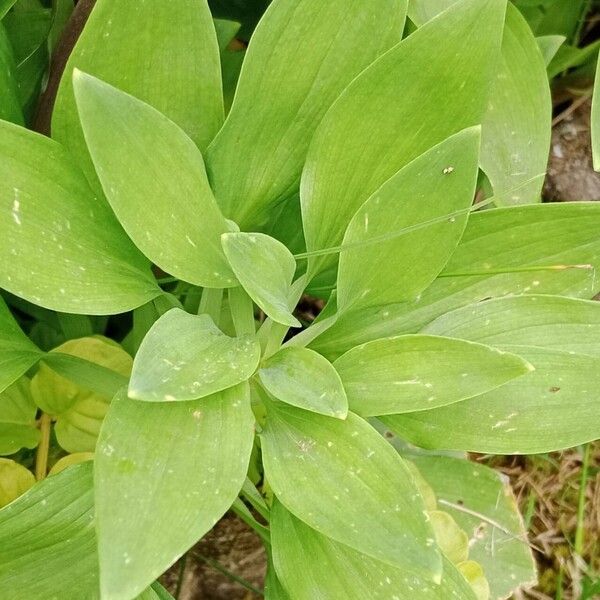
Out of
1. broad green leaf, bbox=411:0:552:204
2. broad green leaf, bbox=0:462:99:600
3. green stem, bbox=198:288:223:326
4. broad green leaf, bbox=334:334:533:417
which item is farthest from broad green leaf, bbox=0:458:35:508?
broad green leaf, bbox=411:0:552:204

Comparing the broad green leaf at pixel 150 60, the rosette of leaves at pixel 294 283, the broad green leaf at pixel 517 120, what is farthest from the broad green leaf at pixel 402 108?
the broad green leaf at pixel 517 120

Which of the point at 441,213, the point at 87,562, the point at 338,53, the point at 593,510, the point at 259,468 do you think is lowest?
the point at 593,510

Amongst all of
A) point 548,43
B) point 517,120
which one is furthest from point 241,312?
point 548,43

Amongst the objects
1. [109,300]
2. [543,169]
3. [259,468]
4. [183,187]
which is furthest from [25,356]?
[543,169]

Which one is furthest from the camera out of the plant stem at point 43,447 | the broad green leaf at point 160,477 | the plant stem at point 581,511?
the plant stem at point 581,511

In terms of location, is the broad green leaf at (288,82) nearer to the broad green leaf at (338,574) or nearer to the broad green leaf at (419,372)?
the broad green leaf at (419,372)

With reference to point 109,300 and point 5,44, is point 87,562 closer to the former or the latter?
point 109,300

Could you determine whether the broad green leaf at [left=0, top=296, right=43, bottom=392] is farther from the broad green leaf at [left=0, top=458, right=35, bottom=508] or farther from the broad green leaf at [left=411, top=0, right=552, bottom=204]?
the broad green leaf at [left=411, top=0, right=552, bottom=204]
